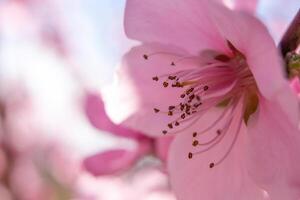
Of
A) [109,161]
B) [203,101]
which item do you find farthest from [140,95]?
[109,161]

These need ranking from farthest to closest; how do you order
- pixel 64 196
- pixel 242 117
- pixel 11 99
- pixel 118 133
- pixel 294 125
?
pixel 11 99 < pixel 64 196 < pixel 118 133 < pixel 242 117 < pixel 294 125

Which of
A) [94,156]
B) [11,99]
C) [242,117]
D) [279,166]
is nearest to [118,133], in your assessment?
[94,156]

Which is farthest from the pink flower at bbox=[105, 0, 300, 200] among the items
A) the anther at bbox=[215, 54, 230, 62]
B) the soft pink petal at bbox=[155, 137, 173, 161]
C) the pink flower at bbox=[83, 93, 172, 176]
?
the pink flower at bbox=[83, 93, 172, 176]

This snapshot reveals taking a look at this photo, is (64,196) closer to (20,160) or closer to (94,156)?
(20,160)

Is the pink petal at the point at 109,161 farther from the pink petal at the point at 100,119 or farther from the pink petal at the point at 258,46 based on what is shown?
the pink petal at the point at 258,46

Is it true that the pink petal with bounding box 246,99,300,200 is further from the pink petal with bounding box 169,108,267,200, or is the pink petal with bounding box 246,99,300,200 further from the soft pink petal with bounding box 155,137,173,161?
the soft pink petal with bounding box 155,137,173,161

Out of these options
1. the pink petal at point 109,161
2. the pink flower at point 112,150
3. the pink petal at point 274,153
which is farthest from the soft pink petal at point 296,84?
the pink petal at point 109,161
